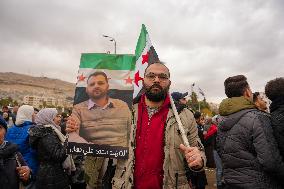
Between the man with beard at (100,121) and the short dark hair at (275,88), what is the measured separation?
5.68 feet

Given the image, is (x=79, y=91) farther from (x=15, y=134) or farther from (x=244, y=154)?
(x=15, y=134)

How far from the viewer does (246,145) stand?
153 inches

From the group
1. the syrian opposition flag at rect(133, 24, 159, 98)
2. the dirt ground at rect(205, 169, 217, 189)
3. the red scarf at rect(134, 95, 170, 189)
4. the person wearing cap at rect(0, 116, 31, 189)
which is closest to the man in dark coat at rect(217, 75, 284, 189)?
the red scarf at rect(134, 95, 170, 189)

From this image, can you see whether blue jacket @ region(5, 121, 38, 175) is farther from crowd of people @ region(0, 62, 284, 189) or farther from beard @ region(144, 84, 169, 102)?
beard @ region(144, 84, 169, 102)

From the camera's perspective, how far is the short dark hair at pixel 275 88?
13.3ft

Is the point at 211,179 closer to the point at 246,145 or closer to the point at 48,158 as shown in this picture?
the point at 48,158

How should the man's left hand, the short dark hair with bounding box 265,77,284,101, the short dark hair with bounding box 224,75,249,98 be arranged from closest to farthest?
the man's left hand < the short dark hair with bounding box 265,77,284,101 < the short dark hair with bounding box 224,75,249,98

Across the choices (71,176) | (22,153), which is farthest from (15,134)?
(71,176)

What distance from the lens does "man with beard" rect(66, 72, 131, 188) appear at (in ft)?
11.3

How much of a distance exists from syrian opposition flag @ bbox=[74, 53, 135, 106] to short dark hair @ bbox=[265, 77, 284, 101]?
5.42 ft

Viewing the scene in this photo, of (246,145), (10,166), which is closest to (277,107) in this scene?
(246,145)

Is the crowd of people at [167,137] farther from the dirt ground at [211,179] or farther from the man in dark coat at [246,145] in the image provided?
the dirt ground at [211,179]

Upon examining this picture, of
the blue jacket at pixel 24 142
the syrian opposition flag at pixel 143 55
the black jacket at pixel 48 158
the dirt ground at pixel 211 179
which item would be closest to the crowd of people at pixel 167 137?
the syrian opposition flag at pixel 143 55

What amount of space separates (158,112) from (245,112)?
1.05 metres
